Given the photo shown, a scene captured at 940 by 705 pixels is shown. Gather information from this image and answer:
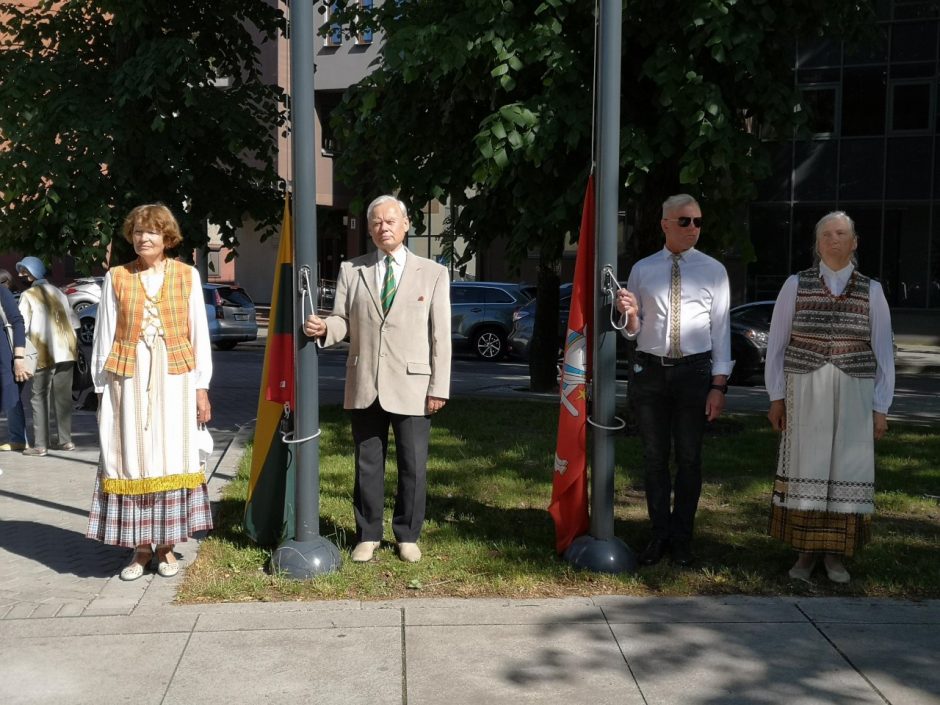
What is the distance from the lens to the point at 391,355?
587cm

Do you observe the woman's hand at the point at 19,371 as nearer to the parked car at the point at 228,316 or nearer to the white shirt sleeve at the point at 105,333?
the white shirt sleeve at the point at 105,333

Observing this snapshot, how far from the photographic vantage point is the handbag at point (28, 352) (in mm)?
9109

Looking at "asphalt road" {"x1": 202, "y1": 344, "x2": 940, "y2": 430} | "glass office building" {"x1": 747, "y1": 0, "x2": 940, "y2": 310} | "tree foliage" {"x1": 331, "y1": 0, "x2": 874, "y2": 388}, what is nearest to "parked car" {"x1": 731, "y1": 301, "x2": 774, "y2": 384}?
"asphalt road" {"x1": 202, "y1": 344, "x2": 940, "y2": 430}

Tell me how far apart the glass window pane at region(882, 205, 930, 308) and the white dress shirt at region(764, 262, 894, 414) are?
22917 mm

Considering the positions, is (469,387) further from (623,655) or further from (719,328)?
(623,655)

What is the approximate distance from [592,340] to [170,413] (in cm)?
225

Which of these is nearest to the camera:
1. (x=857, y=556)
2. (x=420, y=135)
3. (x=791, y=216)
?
(x=857, y=556)

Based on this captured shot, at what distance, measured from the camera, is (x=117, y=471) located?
5656 mm

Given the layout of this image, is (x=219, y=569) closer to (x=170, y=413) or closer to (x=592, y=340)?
(x=170, y=413)

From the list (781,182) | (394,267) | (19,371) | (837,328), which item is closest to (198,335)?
(394,267)

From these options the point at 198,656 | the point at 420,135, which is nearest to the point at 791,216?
the point at 420,135

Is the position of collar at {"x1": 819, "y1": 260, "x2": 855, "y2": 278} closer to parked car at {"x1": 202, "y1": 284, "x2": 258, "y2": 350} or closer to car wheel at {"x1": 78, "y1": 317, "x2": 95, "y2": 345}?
parked car at {"x1": 202, "y1": 284, "x2": 258, "y2": 350}

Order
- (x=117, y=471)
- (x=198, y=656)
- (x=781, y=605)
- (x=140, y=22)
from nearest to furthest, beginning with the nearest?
1. (x=198, y=656)
2. (x=781, y=605)
3. (x=117, y=471)
4. (x=140, y=22)

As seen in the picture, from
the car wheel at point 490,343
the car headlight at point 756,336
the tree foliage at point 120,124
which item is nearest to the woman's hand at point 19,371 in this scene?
the tree foliage at point 120,124
